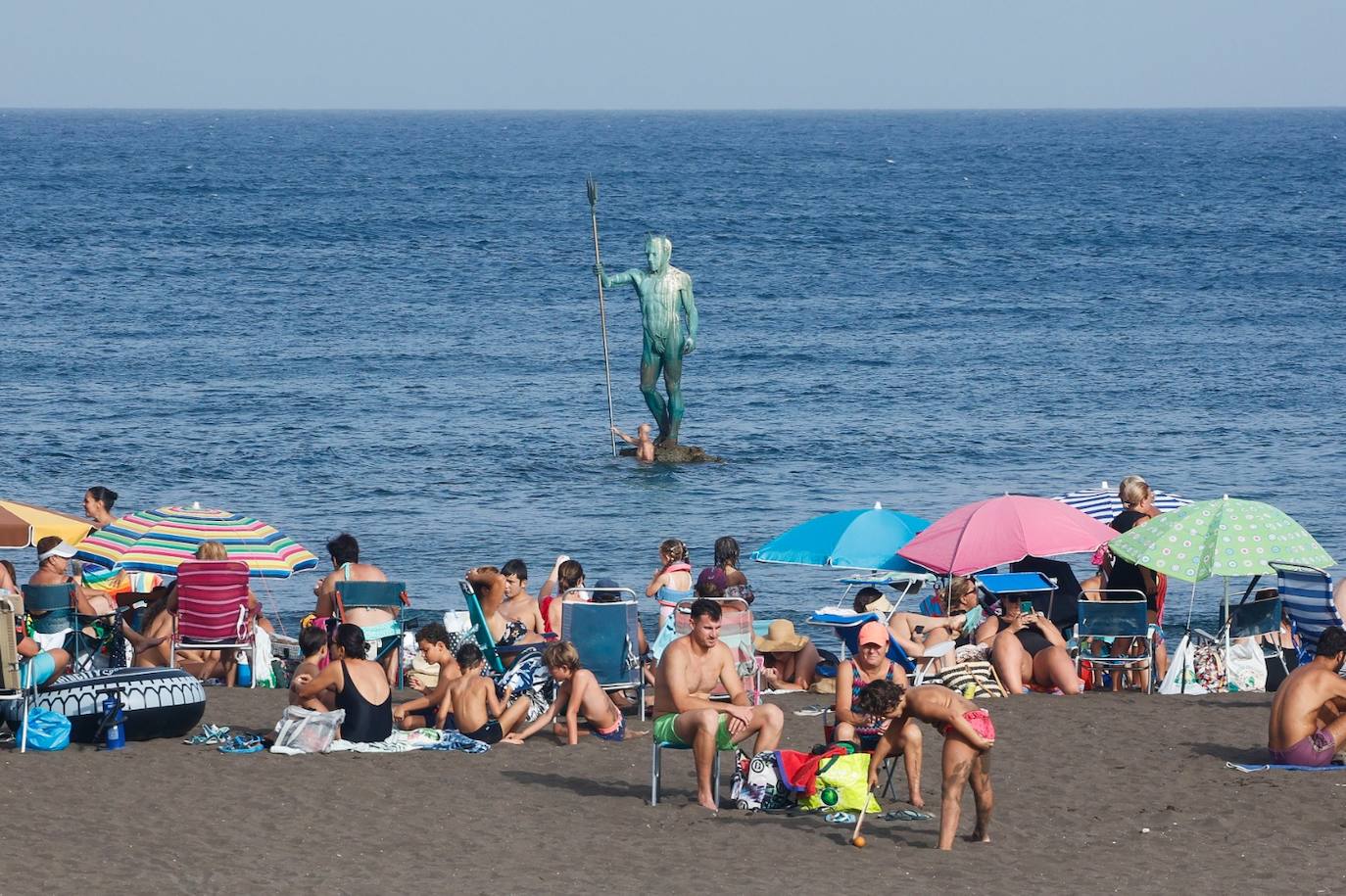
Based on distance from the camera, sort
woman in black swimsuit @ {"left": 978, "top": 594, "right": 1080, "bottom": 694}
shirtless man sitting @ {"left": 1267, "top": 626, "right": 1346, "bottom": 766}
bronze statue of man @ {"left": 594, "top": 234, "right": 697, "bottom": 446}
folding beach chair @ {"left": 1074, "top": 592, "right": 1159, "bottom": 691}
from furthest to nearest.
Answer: bronze statue of man @ {"left": 594, "top": 234, "right": 697, "bottom": 446} < woman in black swimsuit @ {"left": 978, "top": 594, "right": 1080, "bottom": 694} < folding beach chair @ {"left": 1074, "top": 592, "right": 1159, "bottom": 691} < shirtless man sitting @ {"left": 1267, "top": 626, "right": 1346, "bottom": 766}

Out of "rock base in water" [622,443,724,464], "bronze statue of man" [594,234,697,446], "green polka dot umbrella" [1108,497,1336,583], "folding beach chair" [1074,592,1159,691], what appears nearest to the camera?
"green polka dot umbrella" [1108,497,1336,583]

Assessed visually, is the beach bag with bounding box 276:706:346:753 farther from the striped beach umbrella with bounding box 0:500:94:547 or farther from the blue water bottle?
the striped beach umbrella with bounding box 0:500:94:547

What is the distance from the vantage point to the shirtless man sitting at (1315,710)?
905 centimetres

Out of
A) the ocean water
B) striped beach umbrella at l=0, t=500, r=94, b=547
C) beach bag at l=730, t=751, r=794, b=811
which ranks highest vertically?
striped beach umbrella at l=0, t=500, r=94, b=547

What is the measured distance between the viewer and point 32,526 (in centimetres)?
1235

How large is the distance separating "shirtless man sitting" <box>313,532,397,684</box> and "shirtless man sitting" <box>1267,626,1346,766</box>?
5057 mm

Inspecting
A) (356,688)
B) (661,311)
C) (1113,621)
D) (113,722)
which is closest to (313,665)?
(356,688)

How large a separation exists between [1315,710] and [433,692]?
450 cm

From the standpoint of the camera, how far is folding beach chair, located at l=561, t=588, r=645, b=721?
1039 centimetres

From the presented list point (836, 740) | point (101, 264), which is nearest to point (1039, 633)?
point (836, 740)

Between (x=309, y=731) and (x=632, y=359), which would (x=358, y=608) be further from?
(x=632, y=359)

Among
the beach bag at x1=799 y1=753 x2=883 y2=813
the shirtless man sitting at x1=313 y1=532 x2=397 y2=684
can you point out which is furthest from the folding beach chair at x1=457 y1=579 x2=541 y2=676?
the beach bag at x1=799 y1=753 x2=883 y2=813

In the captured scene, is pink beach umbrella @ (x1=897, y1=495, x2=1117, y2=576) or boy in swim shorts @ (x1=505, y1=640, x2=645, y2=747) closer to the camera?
boy in swim shorts @ (x1=505, y1=640, x2=645, y2=747)

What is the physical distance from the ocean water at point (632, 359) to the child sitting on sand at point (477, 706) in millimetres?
5467
